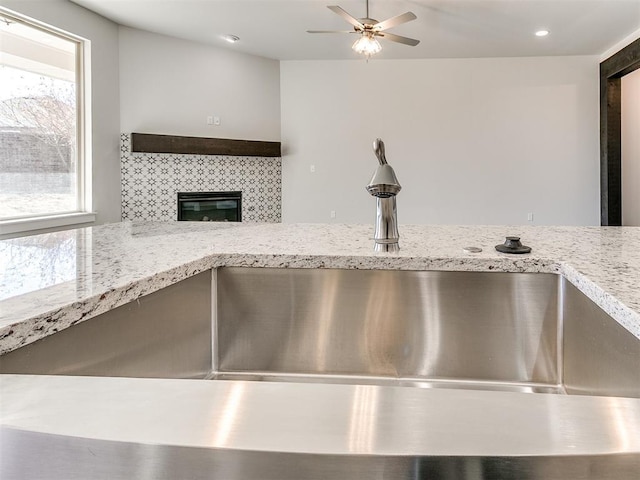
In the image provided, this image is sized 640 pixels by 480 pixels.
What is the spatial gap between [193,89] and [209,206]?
1434 millimetres

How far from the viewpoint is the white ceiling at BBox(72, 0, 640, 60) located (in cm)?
401

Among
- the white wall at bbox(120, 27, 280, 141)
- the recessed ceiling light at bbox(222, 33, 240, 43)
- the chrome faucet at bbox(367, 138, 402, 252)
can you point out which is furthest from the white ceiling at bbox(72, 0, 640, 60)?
the chrome faucet at bbox(367, 138, 402, 252)

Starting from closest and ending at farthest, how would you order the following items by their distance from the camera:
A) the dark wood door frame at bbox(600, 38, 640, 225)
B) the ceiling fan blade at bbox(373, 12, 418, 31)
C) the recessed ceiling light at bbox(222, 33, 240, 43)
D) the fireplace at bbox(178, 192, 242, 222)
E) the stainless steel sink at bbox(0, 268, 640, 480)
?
the stainless steel sink at bbox(0, 268, 640, 480) < the ceiling fan blade at bbox(373, 12, 418, 31) < the recessed ceiling light at bbox(222, 33, 240, 43) < the fireplace at bbox(178, 192, 242, 222) < the dark wood door frame at bbox(600, 38, 640, 225)

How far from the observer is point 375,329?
3.48ft

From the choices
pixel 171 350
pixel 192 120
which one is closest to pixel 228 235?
pixel 171 350

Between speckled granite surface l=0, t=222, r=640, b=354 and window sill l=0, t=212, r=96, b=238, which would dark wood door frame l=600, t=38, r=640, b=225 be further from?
window sill l=0, t=212, r=96, b=238

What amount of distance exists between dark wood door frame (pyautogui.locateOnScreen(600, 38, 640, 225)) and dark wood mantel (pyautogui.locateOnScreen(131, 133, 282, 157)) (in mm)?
4269

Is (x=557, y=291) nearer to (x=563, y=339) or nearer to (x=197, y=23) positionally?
(x=563, y=339)

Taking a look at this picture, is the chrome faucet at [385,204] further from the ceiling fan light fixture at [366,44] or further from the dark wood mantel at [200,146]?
the dark wood mantel at [200,146]

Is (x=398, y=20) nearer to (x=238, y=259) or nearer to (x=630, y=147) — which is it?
(x=238, y=259)

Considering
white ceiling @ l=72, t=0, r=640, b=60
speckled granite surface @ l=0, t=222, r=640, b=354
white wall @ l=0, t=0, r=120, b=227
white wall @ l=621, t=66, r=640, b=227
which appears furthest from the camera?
white wall @ l=621, t=66, r=640, b=227

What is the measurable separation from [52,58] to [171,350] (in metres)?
4.32

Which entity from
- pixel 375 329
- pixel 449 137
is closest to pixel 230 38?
pixel 449 137

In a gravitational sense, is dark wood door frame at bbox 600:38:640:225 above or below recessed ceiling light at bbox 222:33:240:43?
below
